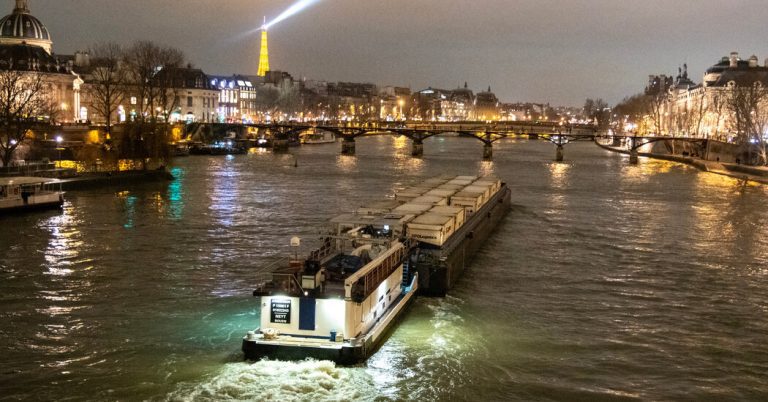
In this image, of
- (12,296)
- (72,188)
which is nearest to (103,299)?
(12,296)

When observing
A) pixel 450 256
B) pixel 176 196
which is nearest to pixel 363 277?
pixel 450 256

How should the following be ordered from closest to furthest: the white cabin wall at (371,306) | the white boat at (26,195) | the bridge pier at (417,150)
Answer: the white cabin wall at (371,306) < the white boat at (26,195) < the bridge pier at (417,150)

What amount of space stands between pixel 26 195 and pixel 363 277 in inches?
938

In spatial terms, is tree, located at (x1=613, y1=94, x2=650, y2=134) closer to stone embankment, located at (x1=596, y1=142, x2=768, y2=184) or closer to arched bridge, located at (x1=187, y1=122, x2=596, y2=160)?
arched bridge, located at (x1=187, y1=122, x2=596, y2=160)

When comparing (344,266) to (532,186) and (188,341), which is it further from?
(532,186)

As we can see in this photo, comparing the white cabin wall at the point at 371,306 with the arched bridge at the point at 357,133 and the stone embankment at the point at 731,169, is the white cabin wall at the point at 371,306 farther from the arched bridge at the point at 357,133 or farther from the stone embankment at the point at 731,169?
the arched bridge at the point at 357,133

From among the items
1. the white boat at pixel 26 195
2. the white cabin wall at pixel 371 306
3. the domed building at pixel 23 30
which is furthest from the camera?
the domed building at pixel 23 30

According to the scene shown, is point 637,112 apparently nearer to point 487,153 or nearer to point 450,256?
point 487,153

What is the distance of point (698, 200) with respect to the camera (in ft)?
146

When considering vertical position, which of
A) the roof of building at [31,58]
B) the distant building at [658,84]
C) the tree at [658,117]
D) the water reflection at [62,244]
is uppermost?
the distant building at [658,84]

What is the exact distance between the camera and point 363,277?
49.6 feet

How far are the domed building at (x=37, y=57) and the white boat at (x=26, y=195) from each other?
45141mm

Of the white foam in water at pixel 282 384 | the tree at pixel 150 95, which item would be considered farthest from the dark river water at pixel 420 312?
the tree at pixel 150 95

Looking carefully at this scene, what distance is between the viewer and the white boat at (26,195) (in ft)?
108
